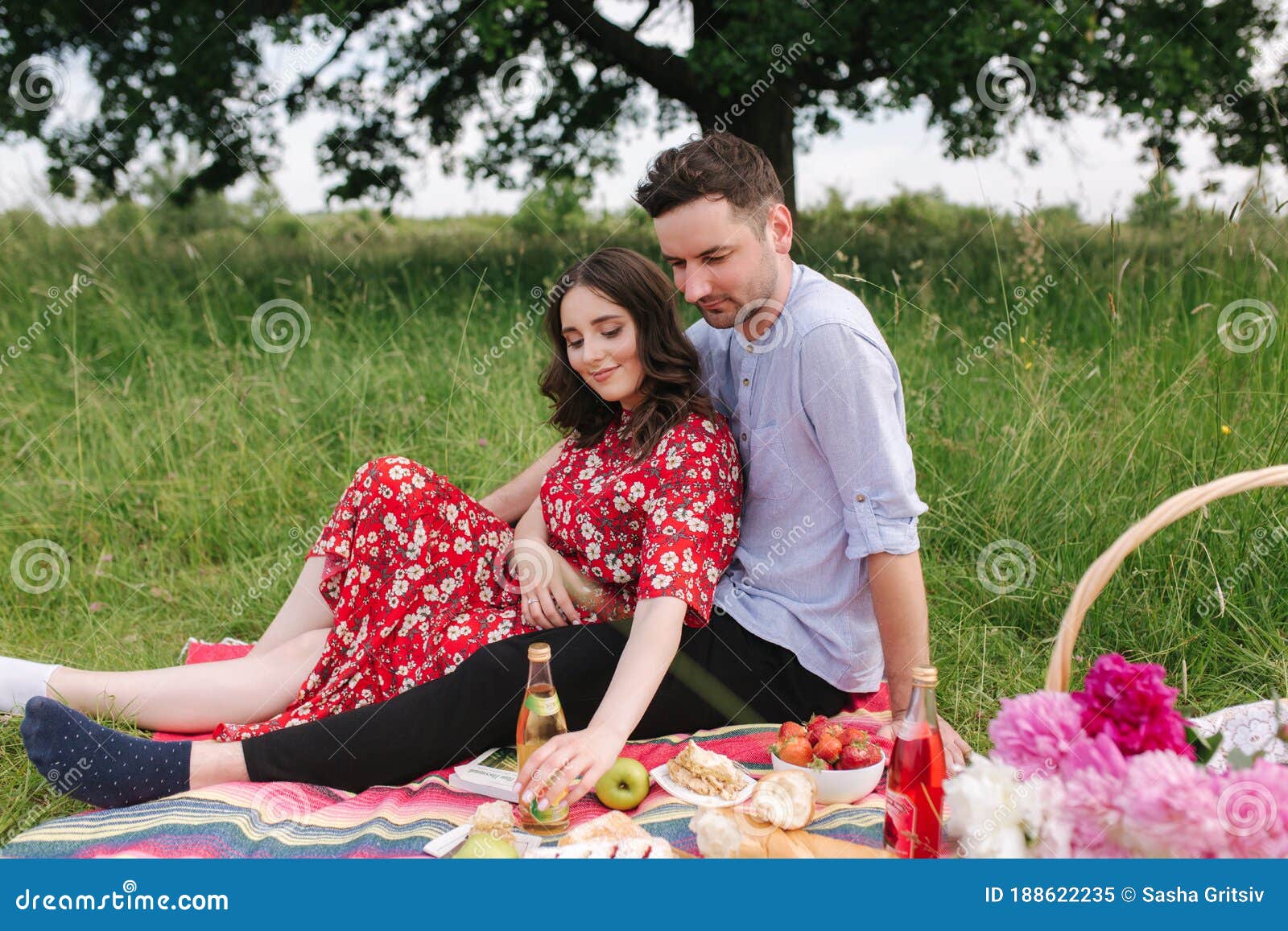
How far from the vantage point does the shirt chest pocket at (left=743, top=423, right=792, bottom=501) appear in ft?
7.91

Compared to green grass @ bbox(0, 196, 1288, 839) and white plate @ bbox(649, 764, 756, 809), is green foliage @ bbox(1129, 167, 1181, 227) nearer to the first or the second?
green grass @ bbox(0, 196, 1288, 839)

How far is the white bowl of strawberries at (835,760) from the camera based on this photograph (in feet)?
7.23

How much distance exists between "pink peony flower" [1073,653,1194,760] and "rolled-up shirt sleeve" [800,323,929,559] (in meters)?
0.88

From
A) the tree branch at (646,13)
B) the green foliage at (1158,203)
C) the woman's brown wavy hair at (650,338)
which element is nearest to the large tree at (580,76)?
the tree branch at (646,13)

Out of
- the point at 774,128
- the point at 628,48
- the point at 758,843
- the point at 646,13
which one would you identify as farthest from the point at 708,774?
the point at 646,13

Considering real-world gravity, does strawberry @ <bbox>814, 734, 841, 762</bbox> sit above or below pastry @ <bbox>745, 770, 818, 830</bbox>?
above

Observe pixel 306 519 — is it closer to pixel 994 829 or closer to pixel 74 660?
pixel 74 660

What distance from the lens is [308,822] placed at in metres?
2.23

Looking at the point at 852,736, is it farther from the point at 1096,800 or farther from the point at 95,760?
the point at 95,760

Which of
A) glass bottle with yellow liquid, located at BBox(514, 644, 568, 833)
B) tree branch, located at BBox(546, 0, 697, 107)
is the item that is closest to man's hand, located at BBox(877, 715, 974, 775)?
glass bottle with yellow liquid, located at BBox(514, 644, 568, 833)

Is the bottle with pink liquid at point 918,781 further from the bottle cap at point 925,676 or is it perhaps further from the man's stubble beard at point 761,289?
the man's stubble beard at point 761,289

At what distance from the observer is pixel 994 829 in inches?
51.1

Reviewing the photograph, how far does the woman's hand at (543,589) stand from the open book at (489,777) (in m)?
0.33
